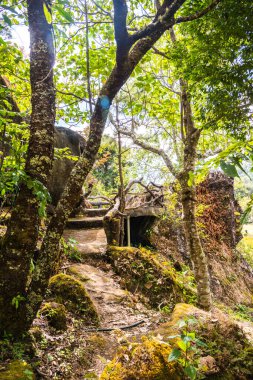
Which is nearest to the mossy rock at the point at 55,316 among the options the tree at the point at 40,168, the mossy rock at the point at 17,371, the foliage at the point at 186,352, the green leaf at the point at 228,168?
the tree at the point at 40,168

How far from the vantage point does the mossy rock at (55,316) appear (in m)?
3.68

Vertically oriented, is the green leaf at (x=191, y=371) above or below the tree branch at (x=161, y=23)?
below

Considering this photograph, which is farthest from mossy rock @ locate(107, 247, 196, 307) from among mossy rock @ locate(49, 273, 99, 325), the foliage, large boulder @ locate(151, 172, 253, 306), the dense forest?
large boulder @ locate(151, 172, 253, 306)

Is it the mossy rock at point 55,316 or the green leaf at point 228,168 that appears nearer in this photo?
the green leaf at point 228,168

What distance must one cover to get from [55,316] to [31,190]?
6.45 ft

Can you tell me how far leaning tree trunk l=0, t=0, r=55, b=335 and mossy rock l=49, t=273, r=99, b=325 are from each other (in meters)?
1.64

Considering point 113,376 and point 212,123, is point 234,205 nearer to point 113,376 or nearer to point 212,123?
point 212,123

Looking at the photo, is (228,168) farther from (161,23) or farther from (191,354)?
(161,23)

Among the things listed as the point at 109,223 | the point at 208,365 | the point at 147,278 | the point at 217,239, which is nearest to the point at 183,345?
the point at 208,365

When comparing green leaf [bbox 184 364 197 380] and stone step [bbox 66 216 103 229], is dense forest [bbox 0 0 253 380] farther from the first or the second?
stone step [bbox 66 216 103 229]

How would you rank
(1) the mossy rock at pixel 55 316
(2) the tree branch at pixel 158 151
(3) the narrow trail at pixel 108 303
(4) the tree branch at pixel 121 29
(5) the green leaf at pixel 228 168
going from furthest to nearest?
(2) the tree branch at pixel 158 151, (3) the narrow trail at pixel 108 303, (1) the mossy rock at pixel 55 316, (4) the tree branch at pixel 121 29, (5) the green leaf at pixel 228 168

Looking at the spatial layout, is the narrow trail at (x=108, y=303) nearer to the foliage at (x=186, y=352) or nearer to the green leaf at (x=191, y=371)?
the foliage at (x=186, y=352)

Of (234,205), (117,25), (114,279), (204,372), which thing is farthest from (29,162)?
(234,205)

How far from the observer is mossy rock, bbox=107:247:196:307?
6301 millimetres
